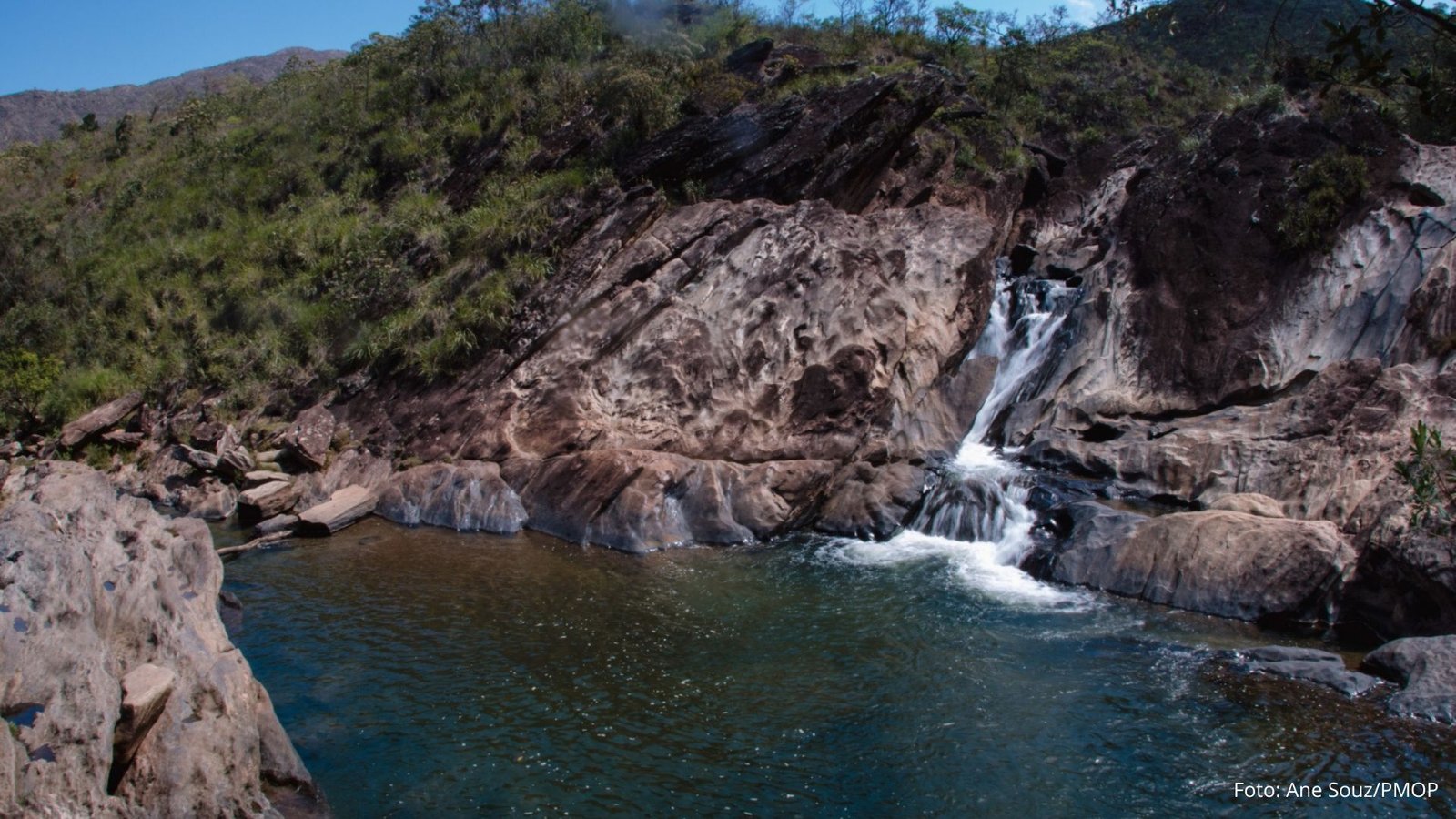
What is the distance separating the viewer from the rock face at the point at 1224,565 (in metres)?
12.8

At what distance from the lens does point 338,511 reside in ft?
60.4

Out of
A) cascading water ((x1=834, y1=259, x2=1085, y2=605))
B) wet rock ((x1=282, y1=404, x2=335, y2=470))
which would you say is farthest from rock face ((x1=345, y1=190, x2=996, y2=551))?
cascading water ((x1=834, y1=259, x2=1085, y2=605))

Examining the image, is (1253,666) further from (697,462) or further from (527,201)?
(527,201)

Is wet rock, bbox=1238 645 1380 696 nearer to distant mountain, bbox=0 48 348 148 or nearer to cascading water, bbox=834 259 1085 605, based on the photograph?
cascading water, bbox=834 259 1085 605

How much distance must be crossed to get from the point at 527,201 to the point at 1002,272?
1388 cm

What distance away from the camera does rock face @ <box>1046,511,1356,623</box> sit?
42.1 feet

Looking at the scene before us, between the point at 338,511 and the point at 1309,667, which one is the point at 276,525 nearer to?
the point at 338,511

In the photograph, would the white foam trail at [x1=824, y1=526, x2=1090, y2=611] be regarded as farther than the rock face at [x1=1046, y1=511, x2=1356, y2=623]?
Yes

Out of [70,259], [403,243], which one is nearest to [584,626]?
Answer: [403,243]

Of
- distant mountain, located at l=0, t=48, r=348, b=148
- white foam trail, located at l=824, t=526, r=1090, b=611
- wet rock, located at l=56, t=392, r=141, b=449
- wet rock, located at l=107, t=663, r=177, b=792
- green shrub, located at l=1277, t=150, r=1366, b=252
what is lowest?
white foam trail, located at l=824, t=526, r=1090, b=611

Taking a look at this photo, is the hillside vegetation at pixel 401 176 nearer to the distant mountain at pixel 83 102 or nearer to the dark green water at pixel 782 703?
the dark green water at pixel 782 703

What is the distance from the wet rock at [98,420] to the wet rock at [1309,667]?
2560 cm

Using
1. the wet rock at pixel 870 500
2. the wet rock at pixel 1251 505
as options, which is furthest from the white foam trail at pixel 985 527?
the wet rock at pixel 1251 505

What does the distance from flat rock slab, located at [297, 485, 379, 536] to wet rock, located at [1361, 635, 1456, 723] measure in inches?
662
